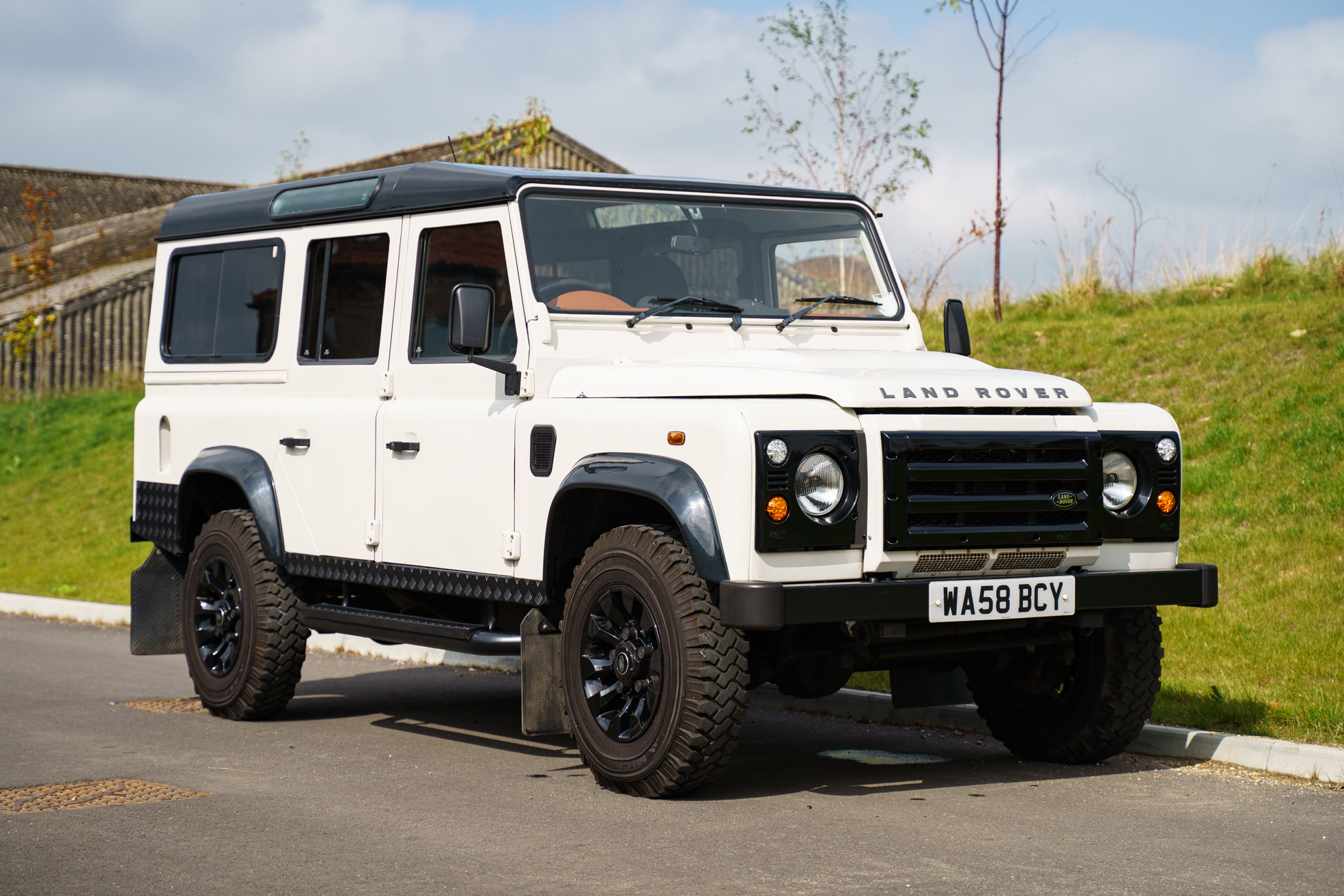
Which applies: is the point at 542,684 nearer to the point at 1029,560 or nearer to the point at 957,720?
the point at 1029,560

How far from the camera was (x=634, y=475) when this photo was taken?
5.73m

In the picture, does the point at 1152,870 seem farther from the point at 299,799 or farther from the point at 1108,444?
the point at 299,799

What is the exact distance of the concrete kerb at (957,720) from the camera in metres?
6.34

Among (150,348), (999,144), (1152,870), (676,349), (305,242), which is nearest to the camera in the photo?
(1152,870)

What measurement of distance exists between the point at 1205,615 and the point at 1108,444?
3.42 m

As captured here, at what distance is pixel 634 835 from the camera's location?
5.34m

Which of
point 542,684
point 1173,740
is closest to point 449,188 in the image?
point 542,684

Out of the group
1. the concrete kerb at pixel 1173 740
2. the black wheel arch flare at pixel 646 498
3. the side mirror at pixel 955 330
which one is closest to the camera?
the black wheel arch flare at pixel 646 498

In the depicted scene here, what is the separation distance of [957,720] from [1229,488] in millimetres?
4061

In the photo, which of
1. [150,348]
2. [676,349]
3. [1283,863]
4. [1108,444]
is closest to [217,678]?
[150,348]

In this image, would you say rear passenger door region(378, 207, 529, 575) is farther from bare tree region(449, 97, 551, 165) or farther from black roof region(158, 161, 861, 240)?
bare tree region(449, 97, 551, 165)

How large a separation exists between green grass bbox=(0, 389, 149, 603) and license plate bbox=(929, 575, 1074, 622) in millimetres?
10467

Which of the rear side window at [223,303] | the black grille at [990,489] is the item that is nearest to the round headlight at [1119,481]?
the black grille at [990,489]

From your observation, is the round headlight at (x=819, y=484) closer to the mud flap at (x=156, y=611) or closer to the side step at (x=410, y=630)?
the side step at (x=410, y=630)
